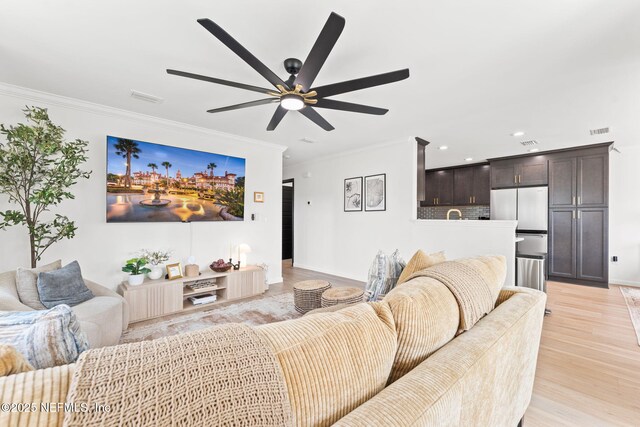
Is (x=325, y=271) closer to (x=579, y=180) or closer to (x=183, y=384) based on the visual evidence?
(x=579, y=180)

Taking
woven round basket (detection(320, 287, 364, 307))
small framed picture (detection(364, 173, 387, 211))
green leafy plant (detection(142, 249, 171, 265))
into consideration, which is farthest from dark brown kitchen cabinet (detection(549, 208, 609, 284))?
green leafy plant (detection(142, 249, 171, 265))

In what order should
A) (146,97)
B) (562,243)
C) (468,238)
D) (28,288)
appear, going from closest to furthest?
(28,288) < (146,97) < (468,238) < (562,243)

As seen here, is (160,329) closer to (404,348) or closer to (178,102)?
(178,102)

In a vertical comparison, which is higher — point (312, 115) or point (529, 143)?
point (529, 143)

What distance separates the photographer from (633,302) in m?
3.76

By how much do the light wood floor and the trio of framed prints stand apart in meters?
2.70

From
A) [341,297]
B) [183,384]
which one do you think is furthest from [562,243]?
[183,384]

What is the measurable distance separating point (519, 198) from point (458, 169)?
158 cm

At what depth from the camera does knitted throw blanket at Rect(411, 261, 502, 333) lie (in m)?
1.16

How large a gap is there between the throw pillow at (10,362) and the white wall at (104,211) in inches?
130

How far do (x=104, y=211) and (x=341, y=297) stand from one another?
9.57 ft

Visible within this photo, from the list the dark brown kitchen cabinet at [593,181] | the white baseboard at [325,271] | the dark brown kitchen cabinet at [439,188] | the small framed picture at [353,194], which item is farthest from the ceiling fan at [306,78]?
the dark brown kitchen cabinet at [439,188]

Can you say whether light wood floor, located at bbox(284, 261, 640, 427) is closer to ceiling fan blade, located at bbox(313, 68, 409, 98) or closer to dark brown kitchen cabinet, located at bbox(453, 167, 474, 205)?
ceiling fan blade, located at bbox(313, 68, 409, 98)

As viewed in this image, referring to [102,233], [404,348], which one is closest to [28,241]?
[102,233]
